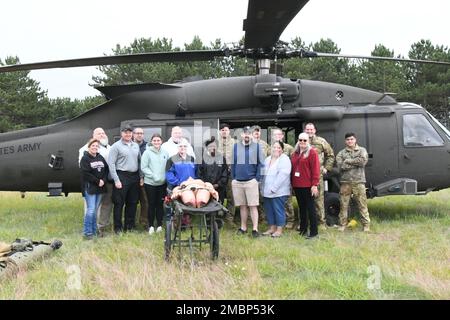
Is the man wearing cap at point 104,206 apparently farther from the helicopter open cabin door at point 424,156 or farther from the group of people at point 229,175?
the helicopter open cabin door at point 424,156

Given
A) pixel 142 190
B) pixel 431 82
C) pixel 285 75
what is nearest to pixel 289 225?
pixel 142 190

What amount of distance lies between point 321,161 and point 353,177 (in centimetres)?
58

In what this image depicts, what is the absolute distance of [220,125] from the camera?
8.84 meters

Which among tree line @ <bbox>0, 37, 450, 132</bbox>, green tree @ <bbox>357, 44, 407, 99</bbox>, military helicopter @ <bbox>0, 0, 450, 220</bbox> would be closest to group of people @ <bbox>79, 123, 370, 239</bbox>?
military helicopter @ <bbox>0, 0, 450, 220</bbox>

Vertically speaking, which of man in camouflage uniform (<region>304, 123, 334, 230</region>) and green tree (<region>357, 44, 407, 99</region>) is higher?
green tree (<region>357, 44, 407, 99</region>)

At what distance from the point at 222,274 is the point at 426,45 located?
35511 millimetres

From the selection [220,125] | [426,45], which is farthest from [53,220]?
[426,45]

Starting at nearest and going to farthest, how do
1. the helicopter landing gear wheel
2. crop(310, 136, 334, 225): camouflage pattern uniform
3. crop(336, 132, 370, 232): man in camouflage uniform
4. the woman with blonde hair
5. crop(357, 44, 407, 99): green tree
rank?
1. the woman with blonde hair
2. crop(336, 132, 370, 232): man in camouflage uniform
3. crop(310, 136, 334, 225): camouflage pattern uniform
4. the helicopter landing gear wheel
5. crop(357, 44, 407, 99): green tree

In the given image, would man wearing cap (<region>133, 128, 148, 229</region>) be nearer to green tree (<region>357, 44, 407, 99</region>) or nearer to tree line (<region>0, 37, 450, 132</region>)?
tree line (<region>0, 37, 450, 132</region>)

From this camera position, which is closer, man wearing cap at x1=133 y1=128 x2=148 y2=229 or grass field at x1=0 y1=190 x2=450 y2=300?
grass field at x1=0 y1=190 x2=450 y2=300

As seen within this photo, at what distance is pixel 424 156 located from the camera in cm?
831

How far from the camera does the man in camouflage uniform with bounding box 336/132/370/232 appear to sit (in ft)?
24.7

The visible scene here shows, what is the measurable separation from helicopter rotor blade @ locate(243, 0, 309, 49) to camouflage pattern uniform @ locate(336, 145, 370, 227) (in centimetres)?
222
